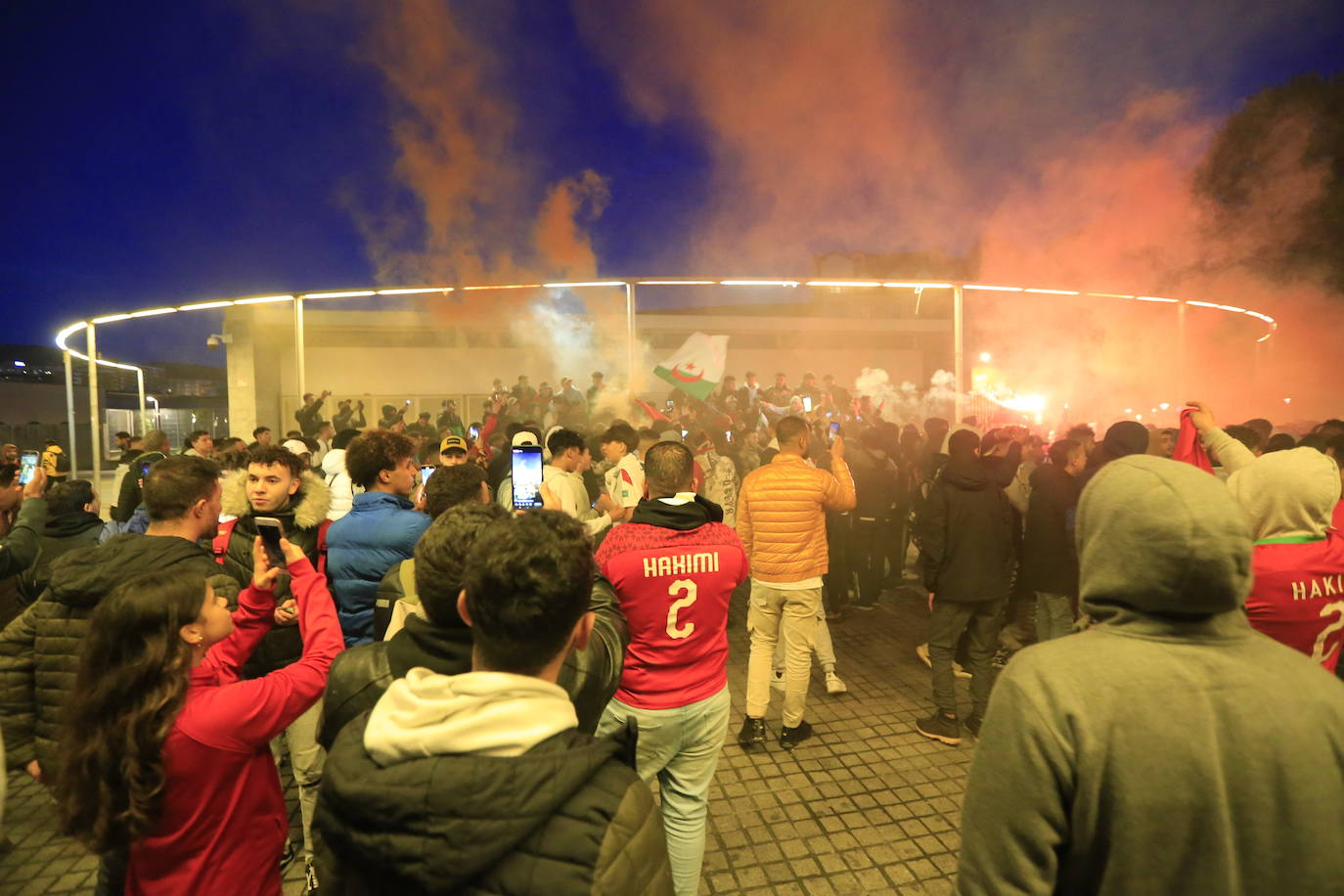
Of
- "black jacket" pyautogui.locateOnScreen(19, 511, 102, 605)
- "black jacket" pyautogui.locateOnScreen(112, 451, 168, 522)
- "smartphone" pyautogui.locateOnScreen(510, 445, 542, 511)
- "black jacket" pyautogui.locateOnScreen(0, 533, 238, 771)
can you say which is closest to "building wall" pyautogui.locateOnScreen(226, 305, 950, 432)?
"black jacket" pyautogui.locateOnScreen(112, 451, 168, 522)

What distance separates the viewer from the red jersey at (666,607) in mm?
3172

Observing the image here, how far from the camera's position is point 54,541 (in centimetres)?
521

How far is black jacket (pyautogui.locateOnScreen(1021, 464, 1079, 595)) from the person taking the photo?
547 centimetres

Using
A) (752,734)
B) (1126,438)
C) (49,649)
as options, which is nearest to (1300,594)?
(1126,438)

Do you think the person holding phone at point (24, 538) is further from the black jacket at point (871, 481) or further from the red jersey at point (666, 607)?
the black jacket at point (871, 481)

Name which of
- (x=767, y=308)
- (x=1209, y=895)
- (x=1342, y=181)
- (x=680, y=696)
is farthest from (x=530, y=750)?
(x=1342, y=181)

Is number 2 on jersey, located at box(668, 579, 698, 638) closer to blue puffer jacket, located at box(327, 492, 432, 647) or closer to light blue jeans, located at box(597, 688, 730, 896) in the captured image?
light blue jeans, located at box(597, 688, 730, 896)

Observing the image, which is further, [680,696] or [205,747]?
[680,696]

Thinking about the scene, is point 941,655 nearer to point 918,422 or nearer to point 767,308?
point 918,422

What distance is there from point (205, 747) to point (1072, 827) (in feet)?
7.44

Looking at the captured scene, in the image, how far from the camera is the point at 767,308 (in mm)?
27719

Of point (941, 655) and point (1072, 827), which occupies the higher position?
point (1072, 827)

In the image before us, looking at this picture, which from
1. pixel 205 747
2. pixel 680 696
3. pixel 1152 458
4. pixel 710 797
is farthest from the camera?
pixel 710 797

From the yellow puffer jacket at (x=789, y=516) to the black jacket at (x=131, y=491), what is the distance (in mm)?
5780
